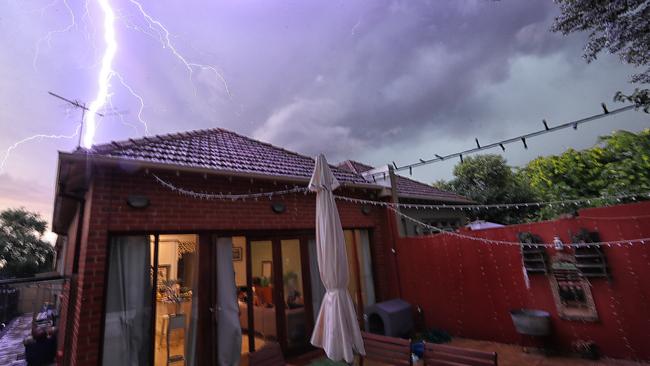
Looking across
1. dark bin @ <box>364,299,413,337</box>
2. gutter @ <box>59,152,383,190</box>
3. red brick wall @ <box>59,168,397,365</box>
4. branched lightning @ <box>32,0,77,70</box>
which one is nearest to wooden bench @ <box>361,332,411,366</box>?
dark bin @ <box>364,299,413,337</box>

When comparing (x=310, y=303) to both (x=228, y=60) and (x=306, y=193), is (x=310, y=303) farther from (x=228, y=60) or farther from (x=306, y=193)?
Answer: (x=228, y=60)

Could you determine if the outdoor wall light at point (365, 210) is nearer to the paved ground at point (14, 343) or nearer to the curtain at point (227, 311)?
the curtain at point (227, 311)

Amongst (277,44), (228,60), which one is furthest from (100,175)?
(277,44)

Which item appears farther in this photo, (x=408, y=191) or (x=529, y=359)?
(x=408, y=191)

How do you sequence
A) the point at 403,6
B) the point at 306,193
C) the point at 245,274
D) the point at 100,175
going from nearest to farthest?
the point at 100,175
the point at 245,274
the point at 306,193
the point at 403,6

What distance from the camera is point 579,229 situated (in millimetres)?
4734

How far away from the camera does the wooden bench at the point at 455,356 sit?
Result: 10.1 feet

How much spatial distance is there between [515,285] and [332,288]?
413cm

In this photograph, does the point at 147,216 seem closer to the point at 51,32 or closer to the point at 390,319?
the point at 390,319

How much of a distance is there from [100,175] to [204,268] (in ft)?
6.72

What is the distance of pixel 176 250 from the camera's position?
4.66m

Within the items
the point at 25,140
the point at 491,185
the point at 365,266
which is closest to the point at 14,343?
the point at 25,140

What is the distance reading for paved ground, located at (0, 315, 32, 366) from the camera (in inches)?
325

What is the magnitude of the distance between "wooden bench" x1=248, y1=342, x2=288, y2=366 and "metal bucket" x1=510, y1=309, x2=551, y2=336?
4237 millimetres
